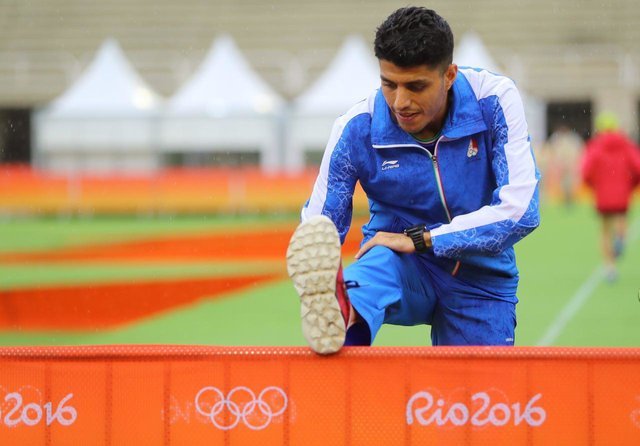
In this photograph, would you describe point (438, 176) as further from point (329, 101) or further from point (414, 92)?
point (329, 101)

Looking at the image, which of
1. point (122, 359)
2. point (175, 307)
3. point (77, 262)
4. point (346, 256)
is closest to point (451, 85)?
point (122, 359)

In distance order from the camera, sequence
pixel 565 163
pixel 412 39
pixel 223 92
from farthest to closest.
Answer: pixel 565 163
pixel 223 92
pixel 412 39

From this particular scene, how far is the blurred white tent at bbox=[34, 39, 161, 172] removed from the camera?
25516 mm

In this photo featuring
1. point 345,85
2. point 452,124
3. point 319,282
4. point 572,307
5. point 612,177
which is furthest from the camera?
point 345,85

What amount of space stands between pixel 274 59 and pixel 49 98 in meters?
7.77

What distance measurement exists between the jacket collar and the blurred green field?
438cm

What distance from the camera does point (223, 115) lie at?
25.8 metres

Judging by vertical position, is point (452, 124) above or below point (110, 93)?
below

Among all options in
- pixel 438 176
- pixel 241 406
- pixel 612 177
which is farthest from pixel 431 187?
pixel 612 177

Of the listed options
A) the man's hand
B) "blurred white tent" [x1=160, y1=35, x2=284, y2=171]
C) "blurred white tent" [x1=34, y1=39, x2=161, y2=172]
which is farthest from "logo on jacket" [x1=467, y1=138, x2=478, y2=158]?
"blurred white tent" [x1=34, y1=39, x2=161, y2=172]

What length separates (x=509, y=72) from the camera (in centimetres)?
3503

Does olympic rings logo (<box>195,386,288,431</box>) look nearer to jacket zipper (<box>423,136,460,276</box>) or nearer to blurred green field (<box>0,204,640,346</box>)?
jacket zipper (<box>423,136,460,276</box>)

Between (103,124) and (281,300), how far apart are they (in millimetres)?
16455

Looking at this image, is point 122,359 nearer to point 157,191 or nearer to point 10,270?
point 10,270
